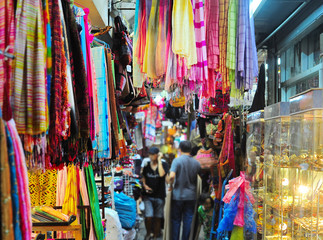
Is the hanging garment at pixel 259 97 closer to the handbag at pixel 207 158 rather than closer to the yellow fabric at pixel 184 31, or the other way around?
the yellow fabric at pixel 184 31

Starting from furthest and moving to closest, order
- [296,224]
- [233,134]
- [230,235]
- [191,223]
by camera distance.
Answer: [191,223] < [233,134] < [230,235] < [296,224]

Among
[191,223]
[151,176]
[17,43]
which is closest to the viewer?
[17,43]

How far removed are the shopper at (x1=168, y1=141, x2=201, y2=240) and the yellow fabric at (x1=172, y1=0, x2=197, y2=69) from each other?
3738mm

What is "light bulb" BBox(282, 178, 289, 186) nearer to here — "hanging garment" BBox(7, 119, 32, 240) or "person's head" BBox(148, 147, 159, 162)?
"hanging garment" BBox(7, 119, 32, 240)

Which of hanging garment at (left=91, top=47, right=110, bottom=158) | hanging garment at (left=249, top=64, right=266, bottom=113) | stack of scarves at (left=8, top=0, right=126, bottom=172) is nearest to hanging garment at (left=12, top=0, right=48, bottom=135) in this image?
stack of scarves at (left=8, top=0, right=126, bottom=172)

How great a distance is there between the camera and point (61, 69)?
5.45 ft

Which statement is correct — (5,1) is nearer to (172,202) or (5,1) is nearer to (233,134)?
(233,134)

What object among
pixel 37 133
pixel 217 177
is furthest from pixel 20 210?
pixel 217 177

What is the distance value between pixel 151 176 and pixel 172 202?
1116 mm

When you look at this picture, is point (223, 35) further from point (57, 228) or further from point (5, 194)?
point (5, 194)

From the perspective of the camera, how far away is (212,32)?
3014mm

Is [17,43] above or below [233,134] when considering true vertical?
above

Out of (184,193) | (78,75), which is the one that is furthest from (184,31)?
(184,193)

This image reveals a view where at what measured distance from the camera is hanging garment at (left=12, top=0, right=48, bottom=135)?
136 centimetres
